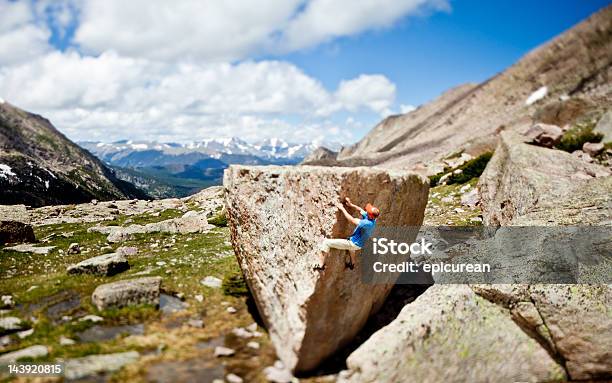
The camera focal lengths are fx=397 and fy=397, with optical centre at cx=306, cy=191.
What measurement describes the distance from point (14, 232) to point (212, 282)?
16501 millimetres

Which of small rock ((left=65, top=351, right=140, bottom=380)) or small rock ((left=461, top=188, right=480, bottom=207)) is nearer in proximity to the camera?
small rock ((left=65, top=351, right=140, bottom=380))

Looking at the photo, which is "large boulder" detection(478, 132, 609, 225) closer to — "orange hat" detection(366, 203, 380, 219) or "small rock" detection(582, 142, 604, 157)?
"small rock" detection(582, 142, 604, 157)

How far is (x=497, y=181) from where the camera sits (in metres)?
29.2

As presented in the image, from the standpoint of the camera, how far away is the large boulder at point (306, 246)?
12.1m

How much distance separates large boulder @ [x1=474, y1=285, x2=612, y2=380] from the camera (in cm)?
1186

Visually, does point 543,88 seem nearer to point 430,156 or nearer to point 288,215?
point 430,156

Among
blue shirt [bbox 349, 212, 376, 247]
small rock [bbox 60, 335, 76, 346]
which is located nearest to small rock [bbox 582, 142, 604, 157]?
blue shirt [bbox 349, 212, 376, 247]

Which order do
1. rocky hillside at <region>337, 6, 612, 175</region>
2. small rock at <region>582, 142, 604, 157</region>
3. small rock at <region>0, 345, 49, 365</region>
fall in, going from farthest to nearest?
1. rocky hillside at <region>337, 6, 612, 175</region>
2. small rock at <region>582, 142, 604, 157</region>
3. small rock at <region>0, 345, 49, 365</region>

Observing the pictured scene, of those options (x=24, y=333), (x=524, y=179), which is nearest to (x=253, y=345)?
(x=24, y=333)

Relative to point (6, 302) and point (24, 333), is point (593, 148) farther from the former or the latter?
point (6, 302)

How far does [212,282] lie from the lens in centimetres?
1717

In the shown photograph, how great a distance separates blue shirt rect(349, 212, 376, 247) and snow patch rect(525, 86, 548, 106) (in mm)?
116711

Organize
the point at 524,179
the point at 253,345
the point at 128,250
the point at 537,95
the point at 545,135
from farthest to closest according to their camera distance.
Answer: the point at 537,95 → the point at 545,135 → the point at 524,179 → the point at 128,250 → the point at 253,345

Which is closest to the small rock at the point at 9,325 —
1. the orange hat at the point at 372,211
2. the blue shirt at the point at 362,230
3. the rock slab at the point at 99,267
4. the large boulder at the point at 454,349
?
the rock slab at the point at 99,267
